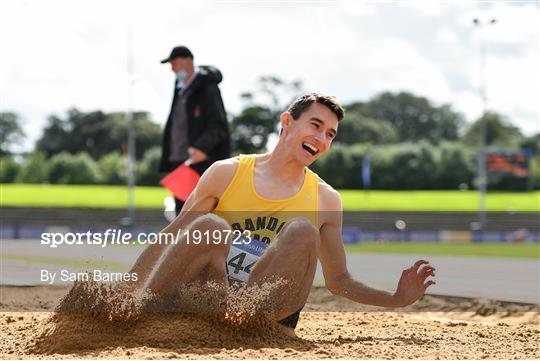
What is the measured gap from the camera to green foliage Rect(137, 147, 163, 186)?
7250 centimetres

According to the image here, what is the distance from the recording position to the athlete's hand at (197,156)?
314 inches

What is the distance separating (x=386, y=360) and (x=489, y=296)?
6326 millimetres

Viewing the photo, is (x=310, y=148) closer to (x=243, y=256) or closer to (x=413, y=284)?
(x=243, y=256)

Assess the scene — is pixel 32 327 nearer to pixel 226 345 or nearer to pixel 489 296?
pixel 226 345

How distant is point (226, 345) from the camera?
13.9 ft

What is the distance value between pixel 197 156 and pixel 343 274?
320cm

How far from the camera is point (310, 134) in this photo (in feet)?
15.3

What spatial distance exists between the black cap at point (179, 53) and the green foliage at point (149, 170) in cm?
6317

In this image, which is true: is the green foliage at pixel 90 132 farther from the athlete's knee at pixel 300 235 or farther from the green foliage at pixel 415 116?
the athlete's knee at pixel 300 235

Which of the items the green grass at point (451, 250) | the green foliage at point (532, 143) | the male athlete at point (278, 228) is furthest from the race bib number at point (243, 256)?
the green foliage at point (532, 143)

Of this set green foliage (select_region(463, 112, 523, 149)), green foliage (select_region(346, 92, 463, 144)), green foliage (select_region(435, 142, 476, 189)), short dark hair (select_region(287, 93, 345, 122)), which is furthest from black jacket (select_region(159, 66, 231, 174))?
green foliage (select_region(346, 92, 463, 144))

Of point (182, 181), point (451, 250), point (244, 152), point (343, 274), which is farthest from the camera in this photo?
point (244, 152)

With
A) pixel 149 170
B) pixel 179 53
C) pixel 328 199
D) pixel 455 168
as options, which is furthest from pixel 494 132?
pixel 328 199

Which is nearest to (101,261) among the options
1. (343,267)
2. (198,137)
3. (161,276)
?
(161,276)
